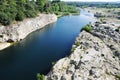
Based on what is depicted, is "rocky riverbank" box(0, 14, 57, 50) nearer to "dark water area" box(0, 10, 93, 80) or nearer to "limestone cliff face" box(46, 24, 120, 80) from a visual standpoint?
"dark water area" box(0, 10, 93, 80)

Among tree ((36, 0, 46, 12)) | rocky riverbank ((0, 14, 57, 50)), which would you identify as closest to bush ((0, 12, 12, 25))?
rocky riverbank ((0, 14, 57, 50))

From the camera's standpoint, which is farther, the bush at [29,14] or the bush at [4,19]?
the bush at [29,14]

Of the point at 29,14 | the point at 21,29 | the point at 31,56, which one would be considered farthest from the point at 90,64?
the point at 29,14

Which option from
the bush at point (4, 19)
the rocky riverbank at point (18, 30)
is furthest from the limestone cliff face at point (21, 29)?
the bush at point (4, 19)

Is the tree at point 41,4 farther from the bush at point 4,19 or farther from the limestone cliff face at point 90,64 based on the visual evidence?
the limestone cliff face at point 90,64

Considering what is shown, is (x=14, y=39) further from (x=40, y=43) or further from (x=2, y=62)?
(x=2, y=62)
